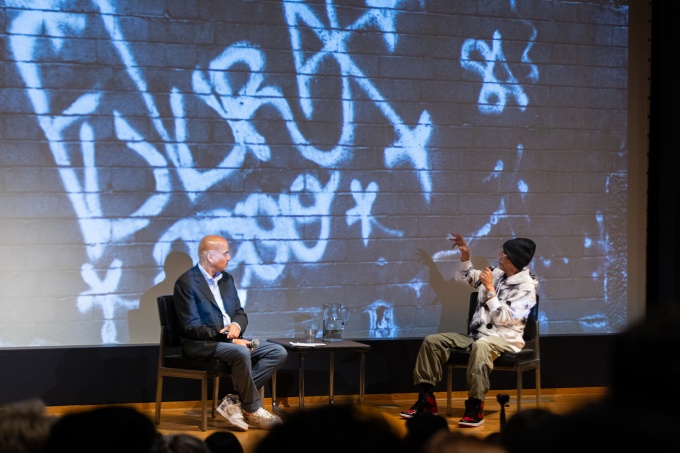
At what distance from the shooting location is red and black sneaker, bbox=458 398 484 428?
502 cm

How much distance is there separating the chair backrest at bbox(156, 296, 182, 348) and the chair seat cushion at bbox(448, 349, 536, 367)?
158cm

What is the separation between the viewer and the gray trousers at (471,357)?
509 cm

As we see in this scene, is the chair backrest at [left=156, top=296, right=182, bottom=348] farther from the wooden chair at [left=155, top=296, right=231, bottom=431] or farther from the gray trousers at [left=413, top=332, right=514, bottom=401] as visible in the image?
the gray trousers at [left=413, top=332, right=514, bottom=401]

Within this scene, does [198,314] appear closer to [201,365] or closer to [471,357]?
[201,365]

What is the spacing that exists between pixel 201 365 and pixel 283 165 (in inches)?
56.6

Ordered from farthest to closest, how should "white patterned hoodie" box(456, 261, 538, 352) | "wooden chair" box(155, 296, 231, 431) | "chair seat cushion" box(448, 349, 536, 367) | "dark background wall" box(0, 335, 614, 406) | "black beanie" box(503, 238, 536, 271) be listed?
"black beanie" box(503, 238, 536, 271)
"white patterned hoodie" box(456, 261, 538, 352)
"chair seat cushion" box(448, 349, 536, 367)
"dark background wall" box(0, 335, 614, 406)
"wooden chair" box(155, 296, 231, 431)

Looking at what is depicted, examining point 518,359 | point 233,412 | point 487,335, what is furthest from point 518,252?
point 233,412

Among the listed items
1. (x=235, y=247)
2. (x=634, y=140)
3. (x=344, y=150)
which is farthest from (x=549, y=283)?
(x=235, y=247)

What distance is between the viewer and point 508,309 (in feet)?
17.3

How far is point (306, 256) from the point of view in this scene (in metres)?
5.70

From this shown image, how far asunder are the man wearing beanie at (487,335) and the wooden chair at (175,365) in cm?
114

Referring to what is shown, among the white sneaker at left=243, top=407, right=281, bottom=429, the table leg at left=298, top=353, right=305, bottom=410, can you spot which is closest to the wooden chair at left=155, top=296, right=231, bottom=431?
the white sneaker at left=243, top=407, right=281, bottom=429

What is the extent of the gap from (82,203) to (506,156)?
108 inches

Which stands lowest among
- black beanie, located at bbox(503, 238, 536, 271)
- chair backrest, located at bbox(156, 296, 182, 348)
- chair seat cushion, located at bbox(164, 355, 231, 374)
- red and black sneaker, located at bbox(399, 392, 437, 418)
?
red and black sneaker, located at bbox(399, 392, 437, 418)
